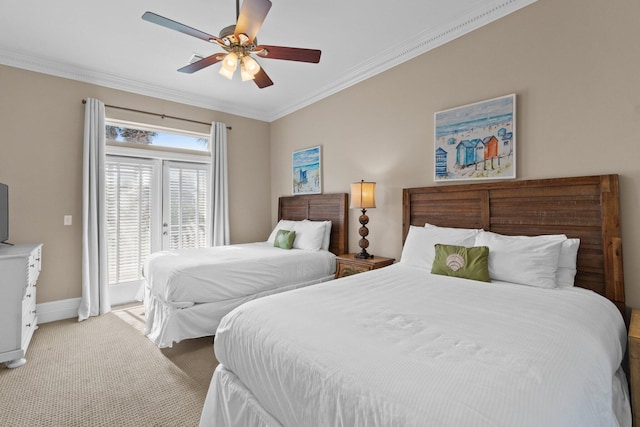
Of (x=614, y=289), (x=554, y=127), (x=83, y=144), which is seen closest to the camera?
(x=614, y=289)

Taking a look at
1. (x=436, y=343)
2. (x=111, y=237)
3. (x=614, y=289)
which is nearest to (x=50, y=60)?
(x=111, y=237)

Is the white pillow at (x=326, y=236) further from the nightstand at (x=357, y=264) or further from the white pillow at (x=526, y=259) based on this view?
the white pillow at (x=526, y=259)

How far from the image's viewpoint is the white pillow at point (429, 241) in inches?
98.7

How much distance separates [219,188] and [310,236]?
5.51 feet

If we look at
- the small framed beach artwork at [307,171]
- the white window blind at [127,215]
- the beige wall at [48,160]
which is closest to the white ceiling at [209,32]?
the beige wall at [48,160]

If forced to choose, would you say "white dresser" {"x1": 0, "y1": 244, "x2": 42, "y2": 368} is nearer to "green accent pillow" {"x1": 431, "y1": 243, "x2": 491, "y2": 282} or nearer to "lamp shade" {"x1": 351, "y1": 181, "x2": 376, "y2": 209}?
"lamp shade" {"x1": 351, "y1": 181, "x2": 376, "y2": 209}

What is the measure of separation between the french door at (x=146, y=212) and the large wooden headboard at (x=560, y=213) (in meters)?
3.42

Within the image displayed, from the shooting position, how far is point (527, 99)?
2408 millimetres

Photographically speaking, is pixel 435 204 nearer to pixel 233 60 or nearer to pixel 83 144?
pixel 233 60

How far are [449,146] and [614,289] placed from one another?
5.11 feet

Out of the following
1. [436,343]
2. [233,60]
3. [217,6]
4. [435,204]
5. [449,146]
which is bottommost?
[436,343]

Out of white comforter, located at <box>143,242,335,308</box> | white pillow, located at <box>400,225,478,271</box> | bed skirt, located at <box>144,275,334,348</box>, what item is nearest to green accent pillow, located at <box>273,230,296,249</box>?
white comforter, located at <box>143,242,335,308</box>

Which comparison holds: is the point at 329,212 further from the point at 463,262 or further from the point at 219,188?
the point at 463,262

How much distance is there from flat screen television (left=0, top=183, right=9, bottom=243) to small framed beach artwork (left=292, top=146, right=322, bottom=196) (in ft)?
10.4
